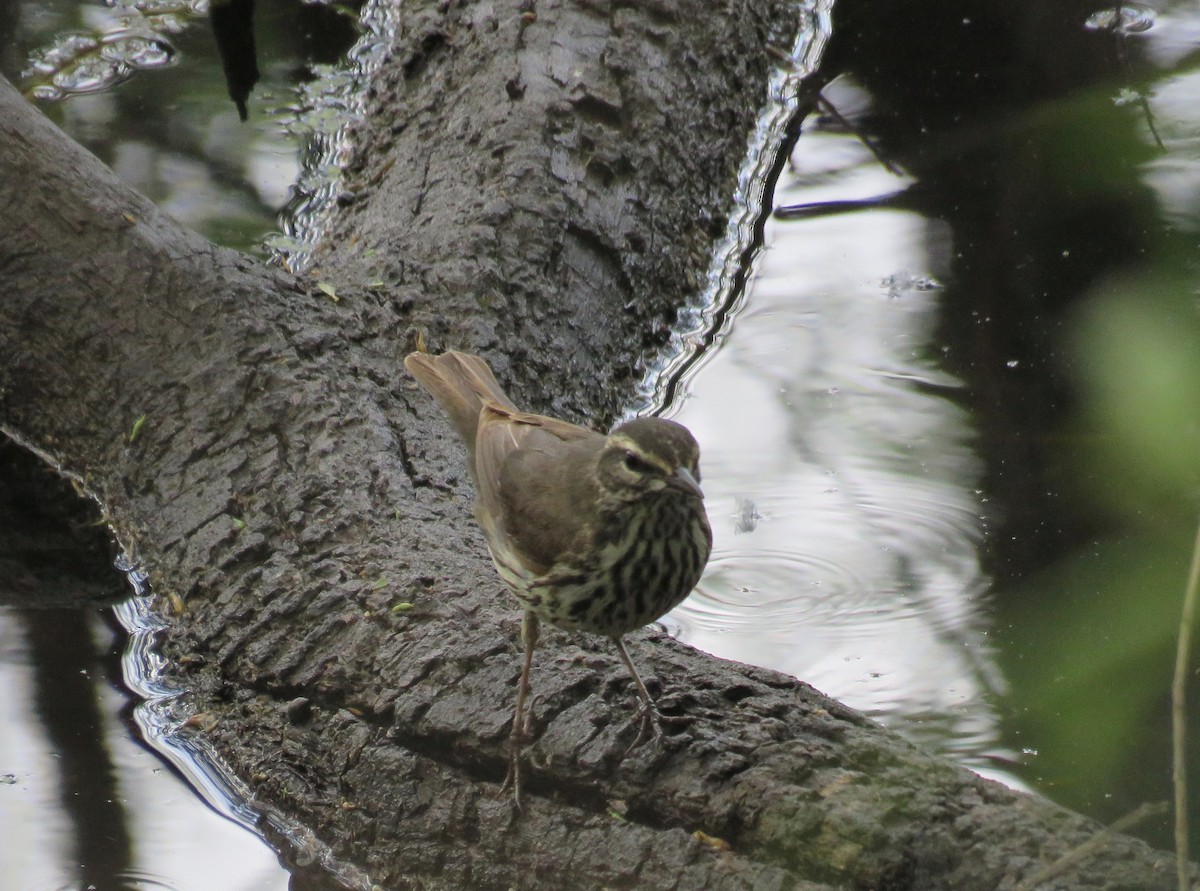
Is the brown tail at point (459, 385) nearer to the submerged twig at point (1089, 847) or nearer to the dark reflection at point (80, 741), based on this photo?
the dark reflection at point (80, 741)

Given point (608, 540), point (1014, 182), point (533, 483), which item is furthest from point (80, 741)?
point (1014, 182)

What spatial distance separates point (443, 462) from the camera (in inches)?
185

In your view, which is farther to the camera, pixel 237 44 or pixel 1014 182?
pixel 237 44

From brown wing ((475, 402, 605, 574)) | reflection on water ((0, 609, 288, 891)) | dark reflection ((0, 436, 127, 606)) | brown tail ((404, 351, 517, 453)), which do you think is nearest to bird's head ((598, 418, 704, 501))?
brown wing ((475, 402, 605, 574))

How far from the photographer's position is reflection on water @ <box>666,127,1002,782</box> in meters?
4.64

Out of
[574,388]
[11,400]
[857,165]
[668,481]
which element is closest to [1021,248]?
[857,165]

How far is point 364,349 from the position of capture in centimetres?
504

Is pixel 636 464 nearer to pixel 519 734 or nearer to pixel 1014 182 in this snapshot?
pixel 519 734

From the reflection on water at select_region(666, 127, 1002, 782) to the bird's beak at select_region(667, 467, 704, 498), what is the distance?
1404 mm

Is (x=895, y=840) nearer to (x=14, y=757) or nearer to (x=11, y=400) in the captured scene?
(x=14, y=757)

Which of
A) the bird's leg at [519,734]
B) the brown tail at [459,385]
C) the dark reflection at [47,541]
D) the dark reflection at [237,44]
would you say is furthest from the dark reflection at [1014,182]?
the dark reflection at [237,44]

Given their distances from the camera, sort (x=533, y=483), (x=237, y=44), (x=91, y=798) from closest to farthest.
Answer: (x=533, y=483), (x=91, y=798), (x=237, y=44)

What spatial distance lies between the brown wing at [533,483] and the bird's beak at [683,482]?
0.95 feet

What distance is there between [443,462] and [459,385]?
323 mm
